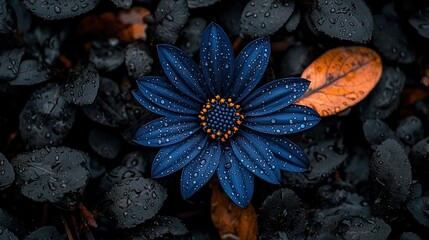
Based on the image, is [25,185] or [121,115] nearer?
[25,185]

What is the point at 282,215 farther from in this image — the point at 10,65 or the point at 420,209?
the point at 10,65

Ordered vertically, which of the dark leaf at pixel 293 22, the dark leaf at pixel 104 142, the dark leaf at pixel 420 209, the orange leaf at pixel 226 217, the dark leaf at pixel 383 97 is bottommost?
the orange leaf at pixel 226 217

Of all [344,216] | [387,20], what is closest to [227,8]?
[387,20]

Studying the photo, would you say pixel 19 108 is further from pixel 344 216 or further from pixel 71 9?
pixel 344 216

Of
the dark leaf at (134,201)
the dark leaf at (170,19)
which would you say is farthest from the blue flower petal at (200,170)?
the dark leaf at (170,19)

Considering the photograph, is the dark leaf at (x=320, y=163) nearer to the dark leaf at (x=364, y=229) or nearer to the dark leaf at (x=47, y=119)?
the dark leaf at (x=364, y=229)

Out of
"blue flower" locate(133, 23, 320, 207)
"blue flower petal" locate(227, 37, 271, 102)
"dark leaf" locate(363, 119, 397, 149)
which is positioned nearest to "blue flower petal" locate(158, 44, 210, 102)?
"blue flower" locate(133, 23, 320, 207)
